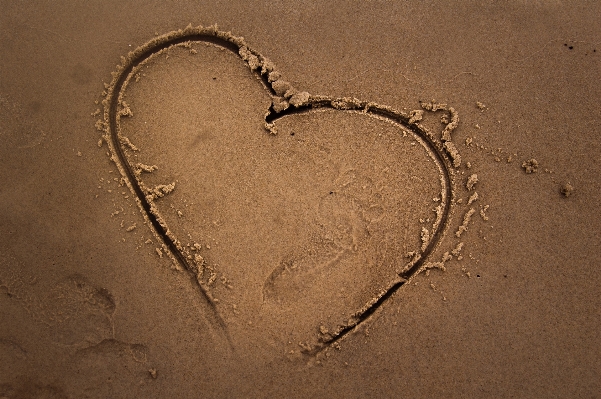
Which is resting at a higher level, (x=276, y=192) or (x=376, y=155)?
(x=276, y=192)

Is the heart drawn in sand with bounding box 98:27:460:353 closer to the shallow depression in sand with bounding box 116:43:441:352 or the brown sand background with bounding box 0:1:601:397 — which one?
the shallow depression in sand with bounding box 116:43:441:352

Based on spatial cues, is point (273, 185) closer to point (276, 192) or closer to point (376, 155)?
point (276, 192)

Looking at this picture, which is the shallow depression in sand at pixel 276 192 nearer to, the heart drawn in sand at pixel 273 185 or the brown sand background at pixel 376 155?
the heart drawn in sand at pixel 273 185

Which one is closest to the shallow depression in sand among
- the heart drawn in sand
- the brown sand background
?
the heart drawn in sand

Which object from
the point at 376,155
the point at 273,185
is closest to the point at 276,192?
the point at 273,185

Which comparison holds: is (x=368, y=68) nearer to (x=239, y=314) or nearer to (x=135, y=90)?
(x=135, y=90)
